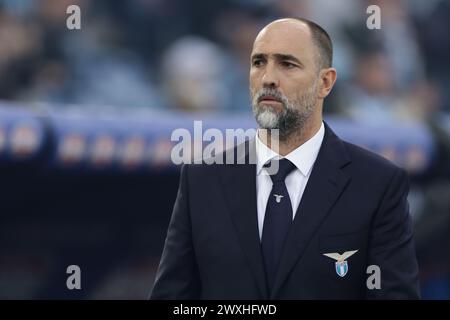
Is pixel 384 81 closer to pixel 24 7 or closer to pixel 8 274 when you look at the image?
pixel 24 7

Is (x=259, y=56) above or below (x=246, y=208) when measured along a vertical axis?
above

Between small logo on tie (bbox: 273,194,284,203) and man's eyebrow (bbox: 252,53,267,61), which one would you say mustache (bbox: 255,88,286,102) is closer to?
man's eyebrow (bbox: 252,53,267,61)

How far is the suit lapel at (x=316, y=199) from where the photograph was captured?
8.25 feet

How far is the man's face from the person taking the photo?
2.57 m

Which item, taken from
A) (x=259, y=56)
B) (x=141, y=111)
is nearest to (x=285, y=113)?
(x=259, y=56)

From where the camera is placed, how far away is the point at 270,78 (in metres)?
2.55

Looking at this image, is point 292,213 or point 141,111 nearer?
point 292,213

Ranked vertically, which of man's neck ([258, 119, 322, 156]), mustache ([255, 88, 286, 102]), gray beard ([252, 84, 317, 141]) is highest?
mustache ([255, 88, 286, 102])

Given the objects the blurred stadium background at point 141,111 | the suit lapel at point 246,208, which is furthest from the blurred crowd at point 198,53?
the suit lapel at point 246,208

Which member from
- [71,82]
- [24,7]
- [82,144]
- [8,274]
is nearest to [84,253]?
[8,274]

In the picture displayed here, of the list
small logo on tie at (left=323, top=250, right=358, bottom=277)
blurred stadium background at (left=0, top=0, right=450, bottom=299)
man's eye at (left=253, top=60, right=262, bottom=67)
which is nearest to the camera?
small logo on tie at (left=323, top=250, right=358, bottom=277)

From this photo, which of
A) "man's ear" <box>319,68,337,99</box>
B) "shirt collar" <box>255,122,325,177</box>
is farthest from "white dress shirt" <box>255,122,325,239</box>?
"man's ear" <box>319,68,337,99</box>

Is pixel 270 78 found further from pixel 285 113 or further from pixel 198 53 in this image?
pixel 198 53

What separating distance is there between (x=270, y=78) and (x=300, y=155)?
25 cm
